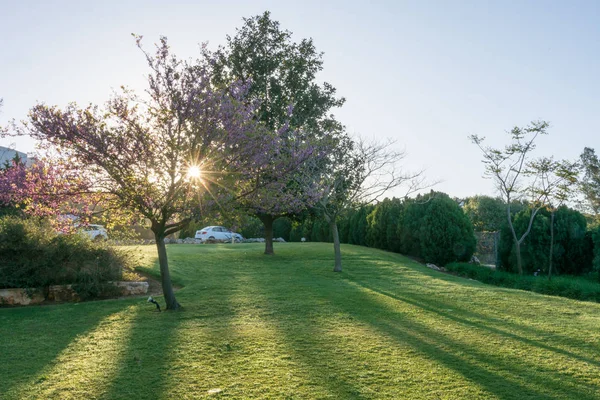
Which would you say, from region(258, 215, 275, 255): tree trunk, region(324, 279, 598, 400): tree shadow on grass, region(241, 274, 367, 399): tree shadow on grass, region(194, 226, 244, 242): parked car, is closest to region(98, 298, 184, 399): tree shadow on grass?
region(241, 274, 367, 399): tree shadow on grass

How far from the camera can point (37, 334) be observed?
277 inches

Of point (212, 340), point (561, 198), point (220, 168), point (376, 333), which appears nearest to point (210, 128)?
point (220, 168)

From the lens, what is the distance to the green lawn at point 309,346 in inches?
180

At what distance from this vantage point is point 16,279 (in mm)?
9797

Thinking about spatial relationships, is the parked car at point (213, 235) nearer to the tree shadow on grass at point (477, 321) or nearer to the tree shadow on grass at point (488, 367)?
the tree shadow on grass at point (477, 321)

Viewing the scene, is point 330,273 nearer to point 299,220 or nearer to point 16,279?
point 299,220

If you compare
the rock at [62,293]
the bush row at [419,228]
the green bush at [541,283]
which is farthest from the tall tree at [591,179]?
the rock at [62,293]

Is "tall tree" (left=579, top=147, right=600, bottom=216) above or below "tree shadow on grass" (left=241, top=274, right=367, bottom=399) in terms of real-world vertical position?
above

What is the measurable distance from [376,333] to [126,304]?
5.12m

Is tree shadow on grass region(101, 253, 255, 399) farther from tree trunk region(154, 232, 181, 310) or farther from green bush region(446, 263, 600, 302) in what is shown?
green bush region(446, 263, 600, 302)

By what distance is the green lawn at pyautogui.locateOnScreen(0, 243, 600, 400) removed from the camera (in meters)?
4.57

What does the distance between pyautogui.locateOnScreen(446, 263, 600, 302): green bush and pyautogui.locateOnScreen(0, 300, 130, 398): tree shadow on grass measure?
10.1 m

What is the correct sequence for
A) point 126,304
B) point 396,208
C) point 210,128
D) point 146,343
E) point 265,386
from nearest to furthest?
1. point 265,386
2. point 146,343
3. point 210,128
4. point 126,304
5. point 396,208

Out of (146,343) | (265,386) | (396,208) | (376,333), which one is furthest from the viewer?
(396,208)
